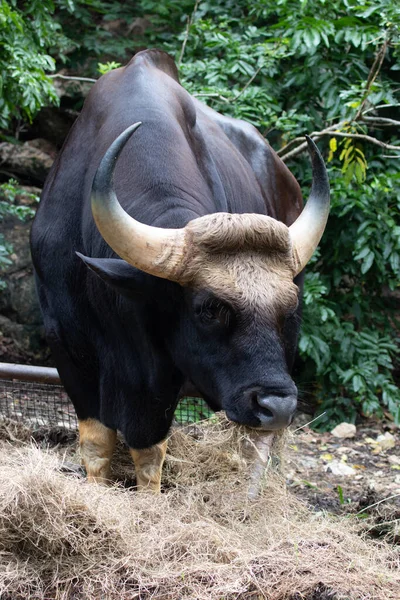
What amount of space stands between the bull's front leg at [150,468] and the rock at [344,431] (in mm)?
3064

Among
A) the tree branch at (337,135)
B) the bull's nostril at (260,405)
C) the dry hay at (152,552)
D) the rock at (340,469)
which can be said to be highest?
the bull's nostril at (260,405)

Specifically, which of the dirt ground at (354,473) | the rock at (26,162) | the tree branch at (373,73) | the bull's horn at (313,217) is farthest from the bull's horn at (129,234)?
the rock at (26,162)

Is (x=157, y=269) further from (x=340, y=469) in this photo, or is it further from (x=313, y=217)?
(x=340, y=469)

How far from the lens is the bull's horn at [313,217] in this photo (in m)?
4.02

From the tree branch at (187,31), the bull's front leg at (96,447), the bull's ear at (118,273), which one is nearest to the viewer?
the bull's ear at (118,273)

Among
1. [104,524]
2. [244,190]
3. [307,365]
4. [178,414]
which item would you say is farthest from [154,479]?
[307,365]

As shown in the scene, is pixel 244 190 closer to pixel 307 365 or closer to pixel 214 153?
pixel 214 153

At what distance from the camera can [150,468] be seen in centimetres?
479

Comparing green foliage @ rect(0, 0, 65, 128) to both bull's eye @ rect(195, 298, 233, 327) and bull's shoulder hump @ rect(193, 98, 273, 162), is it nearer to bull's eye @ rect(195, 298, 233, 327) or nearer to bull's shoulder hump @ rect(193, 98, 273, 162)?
bull's shoulder hump @ rect(193, 98, 273, 162)

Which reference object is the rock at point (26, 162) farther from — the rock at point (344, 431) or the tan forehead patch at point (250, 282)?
the tan forehead patch at point (250, 282)

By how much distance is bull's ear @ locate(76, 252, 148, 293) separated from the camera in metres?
3.81

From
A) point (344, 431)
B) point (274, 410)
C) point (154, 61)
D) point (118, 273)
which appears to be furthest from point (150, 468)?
point (344, 431)

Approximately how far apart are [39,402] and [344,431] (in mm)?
2740

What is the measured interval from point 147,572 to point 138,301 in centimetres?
122
